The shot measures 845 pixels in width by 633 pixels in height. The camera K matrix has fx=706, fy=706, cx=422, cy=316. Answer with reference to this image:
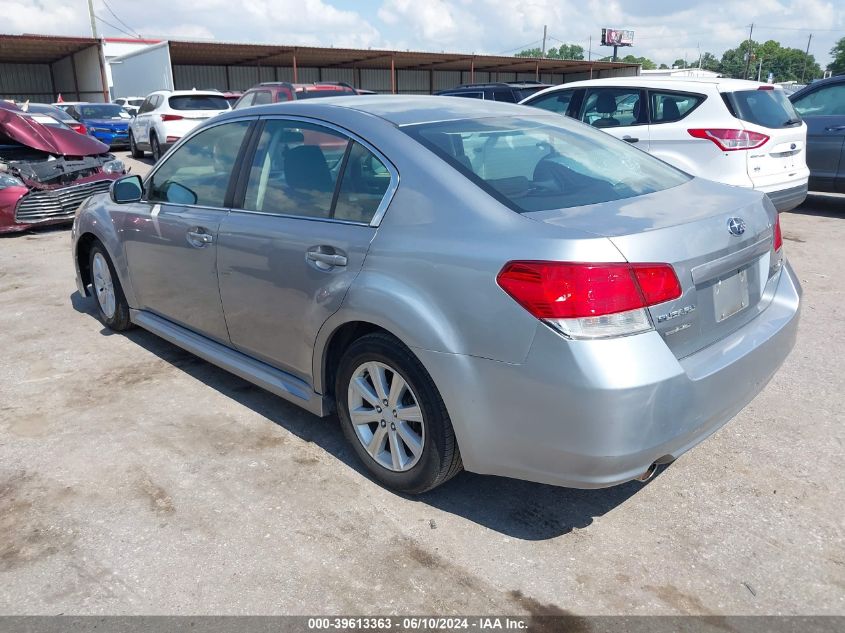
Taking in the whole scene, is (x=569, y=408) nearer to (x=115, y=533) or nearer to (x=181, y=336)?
(x=115, y=533)

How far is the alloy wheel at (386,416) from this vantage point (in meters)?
2.89

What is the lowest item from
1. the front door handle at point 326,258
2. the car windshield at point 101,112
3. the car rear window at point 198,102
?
the front door handle at point 326,258

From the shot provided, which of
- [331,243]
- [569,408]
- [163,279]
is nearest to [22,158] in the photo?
[163,279]

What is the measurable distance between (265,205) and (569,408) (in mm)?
1925

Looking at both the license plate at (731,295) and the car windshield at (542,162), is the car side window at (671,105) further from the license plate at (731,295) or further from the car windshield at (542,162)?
the license plate at (731,295)

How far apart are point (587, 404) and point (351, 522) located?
116 centimetres

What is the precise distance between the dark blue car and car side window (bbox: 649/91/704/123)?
55.3 ft

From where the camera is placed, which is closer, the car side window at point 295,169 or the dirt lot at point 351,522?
the dirt lot at point 351,522

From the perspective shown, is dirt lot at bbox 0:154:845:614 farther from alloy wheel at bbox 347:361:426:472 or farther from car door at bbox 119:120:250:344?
car door at bbox 119:120:250:344

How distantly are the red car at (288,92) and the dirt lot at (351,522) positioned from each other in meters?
9.77

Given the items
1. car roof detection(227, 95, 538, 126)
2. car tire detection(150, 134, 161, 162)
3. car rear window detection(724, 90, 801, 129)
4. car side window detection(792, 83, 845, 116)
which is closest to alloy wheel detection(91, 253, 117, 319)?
car roof detection(227, 95, 538, 126)

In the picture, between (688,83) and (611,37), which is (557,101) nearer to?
(688,83)

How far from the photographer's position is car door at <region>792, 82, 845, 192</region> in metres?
8.88

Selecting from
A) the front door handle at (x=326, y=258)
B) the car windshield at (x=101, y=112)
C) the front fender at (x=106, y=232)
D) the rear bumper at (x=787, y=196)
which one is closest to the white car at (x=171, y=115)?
the car windshield at (x=101, y=112)
